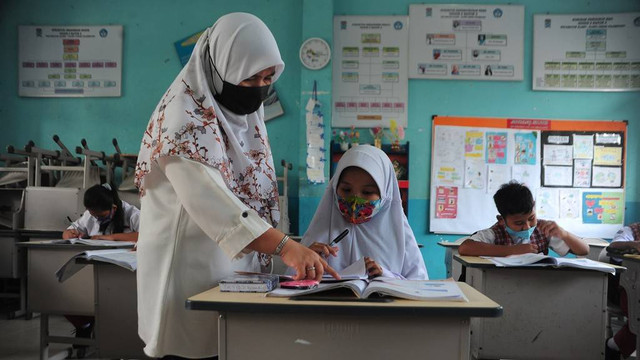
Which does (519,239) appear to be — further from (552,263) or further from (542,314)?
(552,263)

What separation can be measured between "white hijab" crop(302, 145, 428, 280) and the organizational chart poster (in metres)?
2.75

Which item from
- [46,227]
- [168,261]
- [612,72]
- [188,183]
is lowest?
[46,227]

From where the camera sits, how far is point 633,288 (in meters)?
2.48

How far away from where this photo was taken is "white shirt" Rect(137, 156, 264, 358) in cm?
101

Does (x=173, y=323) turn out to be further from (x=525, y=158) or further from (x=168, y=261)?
(x=525, y=158)

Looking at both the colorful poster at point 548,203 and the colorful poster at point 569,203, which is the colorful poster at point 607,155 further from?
the colorful poster at point 548,203

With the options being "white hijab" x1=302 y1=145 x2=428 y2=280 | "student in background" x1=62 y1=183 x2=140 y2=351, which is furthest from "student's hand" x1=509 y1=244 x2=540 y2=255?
"student in background" x1=62 y1=183 x2=140 y2=351

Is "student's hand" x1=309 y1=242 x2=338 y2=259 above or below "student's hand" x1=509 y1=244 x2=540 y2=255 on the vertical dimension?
above

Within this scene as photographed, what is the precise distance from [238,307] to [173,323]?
193 mm

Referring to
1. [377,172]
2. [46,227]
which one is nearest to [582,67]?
[377,172]

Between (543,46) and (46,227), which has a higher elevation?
(543,46)

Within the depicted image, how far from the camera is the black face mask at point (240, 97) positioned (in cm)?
117

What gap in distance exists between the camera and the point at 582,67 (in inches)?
177

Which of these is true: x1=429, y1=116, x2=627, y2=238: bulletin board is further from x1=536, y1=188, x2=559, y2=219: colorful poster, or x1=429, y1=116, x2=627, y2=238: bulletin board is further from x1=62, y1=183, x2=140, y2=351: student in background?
x1=62, y1=183, x2=140, y2=351: student in background
